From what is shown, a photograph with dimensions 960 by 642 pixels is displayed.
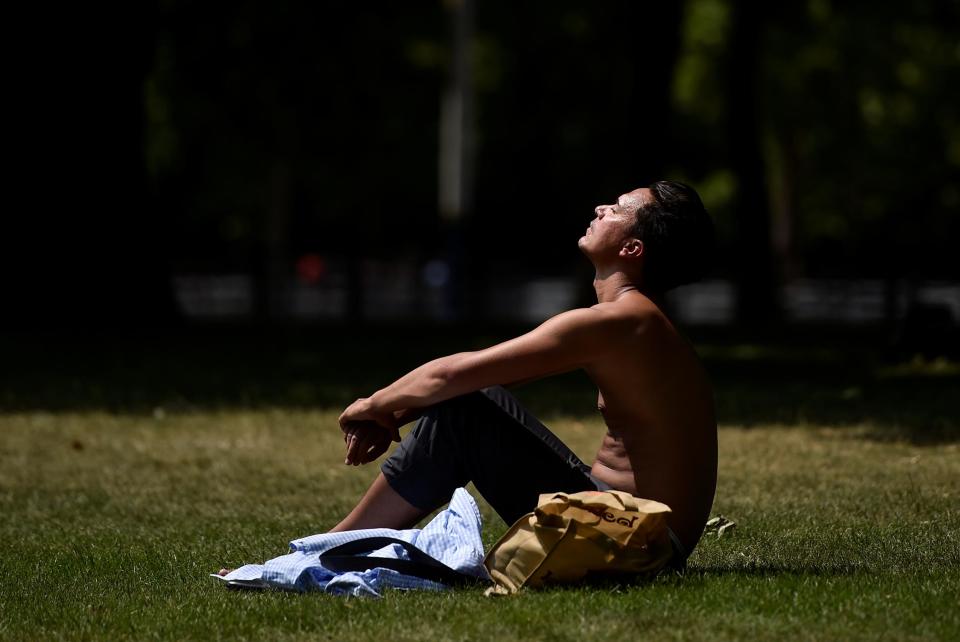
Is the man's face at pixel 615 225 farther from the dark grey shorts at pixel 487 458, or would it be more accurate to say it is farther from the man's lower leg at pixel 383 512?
the man's lower leg at pixel 383 512

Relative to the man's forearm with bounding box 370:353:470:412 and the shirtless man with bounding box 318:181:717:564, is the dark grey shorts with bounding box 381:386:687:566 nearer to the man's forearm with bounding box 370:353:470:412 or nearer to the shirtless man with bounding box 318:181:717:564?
the shirtless man with bounding box 318:181:717:564

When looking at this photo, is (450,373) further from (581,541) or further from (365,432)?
(581,541)

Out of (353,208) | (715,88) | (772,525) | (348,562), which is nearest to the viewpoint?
(348,562)

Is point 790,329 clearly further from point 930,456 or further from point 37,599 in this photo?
point 37,599

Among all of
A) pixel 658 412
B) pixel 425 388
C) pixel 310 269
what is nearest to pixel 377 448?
pixel 425 388

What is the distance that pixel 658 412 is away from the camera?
5.94m

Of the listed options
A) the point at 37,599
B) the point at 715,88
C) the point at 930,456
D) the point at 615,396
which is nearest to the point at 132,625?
the point at 37,599

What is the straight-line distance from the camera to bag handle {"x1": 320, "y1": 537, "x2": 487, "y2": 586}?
6.07 m

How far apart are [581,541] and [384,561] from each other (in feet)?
2.45

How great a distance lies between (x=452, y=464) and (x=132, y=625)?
1.22 metres

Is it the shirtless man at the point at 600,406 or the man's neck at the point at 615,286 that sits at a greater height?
the man's neck at the point at 615,286

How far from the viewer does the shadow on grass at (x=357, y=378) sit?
13531 millimetres

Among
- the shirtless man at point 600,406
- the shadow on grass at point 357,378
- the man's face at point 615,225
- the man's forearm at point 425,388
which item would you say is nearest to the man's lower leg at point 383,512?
the shirtless man at point 600,406

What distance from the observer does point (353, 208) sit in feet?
180
